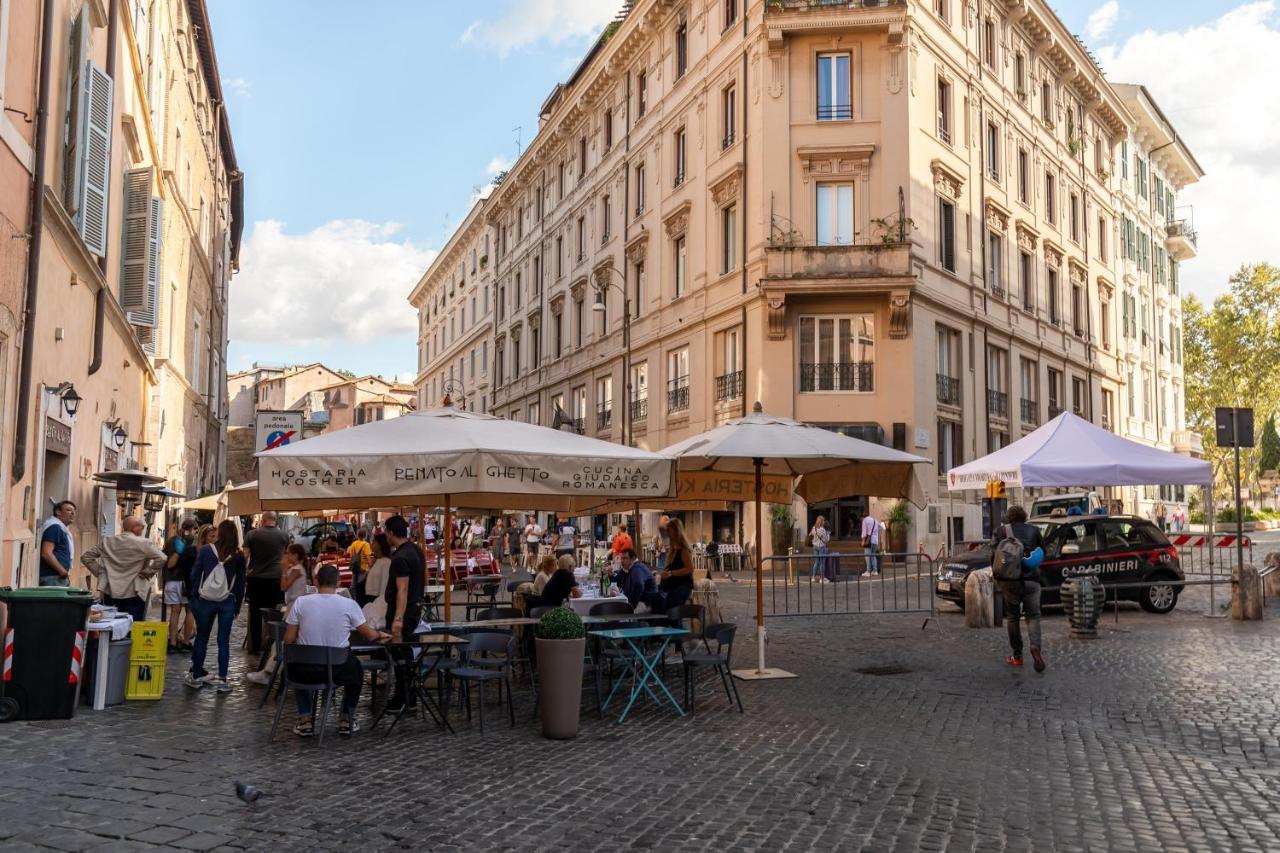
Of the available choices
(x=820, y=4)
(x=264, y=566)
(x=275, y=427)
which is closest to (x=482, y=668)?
(x=264, y=566)

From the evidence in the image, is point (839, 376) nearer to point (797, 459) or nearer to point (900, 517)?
point (900, 517)

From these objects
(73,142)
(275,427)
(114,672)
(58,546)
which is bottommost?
(114,672)

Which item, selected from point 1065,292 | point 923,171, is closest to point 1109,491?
point 1065,292

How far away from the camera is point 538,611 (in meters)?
11.0

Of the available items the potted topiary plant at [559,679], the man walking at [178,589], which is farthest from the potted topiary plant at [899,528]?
the potted topiary plant at [559,679]

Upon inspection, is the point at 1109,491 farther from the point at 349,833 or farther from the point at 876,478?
the point at 349,833

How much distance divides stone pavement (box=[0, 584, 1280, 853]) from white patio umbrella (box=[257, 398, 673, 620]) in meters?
1.95

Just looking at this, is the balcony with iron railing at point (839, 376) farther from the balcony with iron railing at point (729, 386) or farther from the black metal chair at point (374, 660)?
the black metal chair at point (374, 660)

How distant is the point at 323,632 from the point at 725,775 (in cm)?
323

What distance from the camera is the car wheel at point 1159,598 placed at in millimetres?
17375

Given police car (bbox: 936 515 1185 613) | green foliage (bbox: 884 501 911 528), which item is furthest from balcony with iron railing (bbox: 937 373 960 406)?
police car (bbox: 936 515 1185 613)

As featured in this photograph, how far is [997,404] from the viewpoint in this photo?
33.6 metres

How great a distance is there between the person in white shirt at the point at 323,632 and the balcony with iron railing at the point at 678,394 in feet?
81.3

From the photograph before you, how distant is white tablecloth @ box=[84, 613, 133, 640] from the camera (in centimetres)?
909
